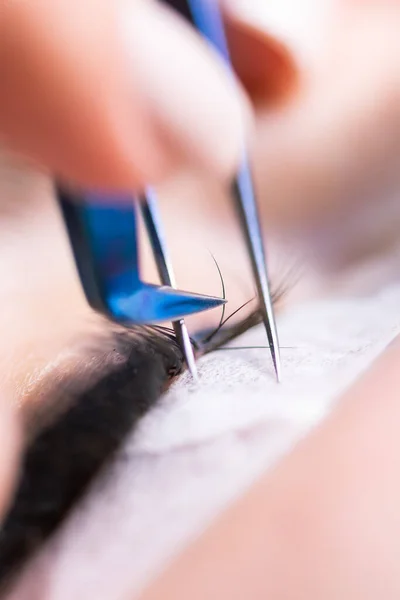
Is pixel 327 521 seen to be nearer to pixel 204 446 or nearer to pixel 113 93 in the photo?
pixel 204 446

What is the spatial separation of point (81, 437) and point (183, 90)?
13 cm

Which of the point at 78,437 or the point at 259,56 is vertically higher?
the point at 259,56

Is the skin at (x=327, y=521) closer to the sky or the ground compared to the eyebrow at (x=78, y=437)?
closer to the ground

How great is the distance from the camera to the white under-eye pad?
0.18 meters

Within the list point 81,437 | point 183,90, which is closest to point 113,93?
point 183,90

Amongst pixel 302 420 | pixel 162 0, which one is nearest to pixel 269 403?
pixel 302 420

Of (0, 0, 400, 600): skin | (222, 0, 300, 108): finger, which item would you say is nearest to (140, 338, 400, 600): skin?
(0, 0, 400, 600): skin

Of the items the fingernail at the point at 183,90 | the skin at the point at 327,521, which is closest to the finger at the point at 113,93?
the fingernail at the point at 183,90

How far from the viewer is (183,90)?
4.8 inches

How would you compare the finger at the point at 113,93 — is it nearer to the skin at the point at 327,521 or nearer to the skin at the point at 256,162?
the skin at the point at 256,162

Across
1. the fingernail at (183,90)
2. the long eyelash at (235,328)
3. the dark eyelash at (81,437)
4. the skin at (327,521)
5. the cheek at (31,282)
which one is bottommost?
the skin at (327,521)

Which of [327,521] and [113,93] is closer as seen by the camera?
[113,93]

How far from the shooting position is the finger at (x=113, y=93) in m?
0.11

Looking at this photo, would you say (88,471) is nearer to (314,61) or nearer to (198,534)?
(198,534)
